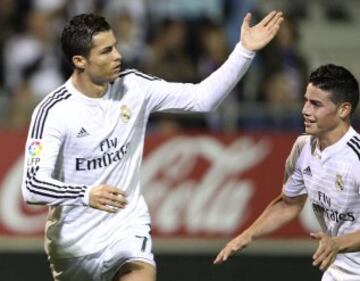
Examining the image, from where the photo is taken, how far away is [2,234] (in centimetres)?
1141

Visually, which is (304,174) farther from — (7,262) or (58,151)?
(7,262)

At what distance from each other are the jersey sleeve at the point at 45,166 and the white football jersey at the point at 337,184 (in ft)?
4.02

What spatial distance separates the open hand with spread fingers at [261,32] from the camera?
21.8 ft

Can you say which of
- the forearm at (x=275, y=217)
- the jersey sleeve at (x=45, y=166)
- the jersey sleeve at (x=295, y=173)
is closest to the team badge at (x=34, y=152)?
the jersey sleeve at (x=45, y=166)

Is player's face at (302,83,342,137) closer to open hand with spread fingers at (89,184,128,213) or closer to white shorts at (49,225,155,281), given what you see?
open hand with spread fingers at (89,184,128,213)

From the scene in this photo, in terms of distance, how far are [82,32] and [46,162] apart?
768 millimetres

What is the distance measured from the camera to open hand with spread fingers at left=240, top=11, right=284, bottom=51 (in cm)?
665

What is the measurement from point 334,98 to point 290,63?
613 cm

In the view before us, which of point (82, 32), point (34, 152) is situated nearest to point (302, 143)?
point (82, 32)

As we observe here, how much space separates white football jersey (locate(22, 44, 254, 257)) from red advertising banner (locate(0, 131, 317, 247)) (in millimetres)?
4624

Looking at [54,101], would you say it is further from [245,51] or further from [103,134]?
[245,51]

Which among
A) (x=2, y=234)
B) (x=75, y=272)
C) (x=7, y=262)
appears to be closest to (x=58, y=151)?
(x=75, y=272)

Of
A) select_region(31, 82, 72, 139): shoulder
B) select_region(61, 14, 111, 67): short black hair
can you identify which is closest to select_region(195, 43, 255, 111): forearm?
select_region(61, 14, 111, 67): short black hair

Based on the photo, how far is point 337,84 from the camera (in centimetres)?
629
